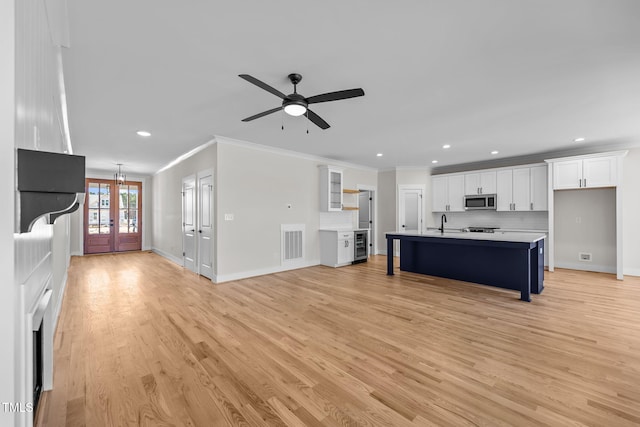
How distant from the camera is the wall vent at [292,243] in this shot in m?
5.82

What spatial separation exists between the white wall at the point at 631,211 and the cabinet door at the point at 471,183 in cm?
249

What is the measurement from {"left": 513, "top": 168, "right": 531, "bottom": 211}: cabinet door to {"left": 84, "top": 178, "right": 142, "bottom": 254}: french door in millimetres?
10848

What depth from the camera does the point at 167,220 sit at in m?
7.62

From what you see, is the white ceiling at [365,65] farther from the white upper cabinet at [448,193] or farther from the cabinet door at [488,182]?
the white upper cabinet at [448,193]

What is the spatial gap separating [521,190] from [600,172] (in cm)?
130

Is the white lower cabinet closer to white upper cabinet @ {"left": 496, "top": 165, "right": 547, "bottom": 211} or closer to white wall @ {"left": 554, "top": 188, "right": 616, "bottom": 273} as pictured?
white upper cabinet @ {"left": 496, "top": 165, "right": 547, "bottom": 211}

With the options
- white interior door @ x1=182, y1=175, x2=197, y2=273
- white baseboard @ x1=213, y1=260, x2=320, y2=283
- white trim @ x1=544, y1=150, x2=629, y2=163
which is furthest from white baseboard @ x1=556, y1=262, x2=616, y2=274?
white interior door @ x1=182, y1=175, x2=197, y2=273

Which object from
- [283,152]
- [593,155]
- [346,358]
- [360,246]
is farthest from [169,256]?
[593,155]

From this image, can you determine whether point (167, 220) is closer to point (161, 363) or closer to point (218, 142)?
point (218, 142)

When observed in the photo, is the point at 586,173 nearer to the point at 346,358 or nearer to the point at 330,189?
the point at 330,189

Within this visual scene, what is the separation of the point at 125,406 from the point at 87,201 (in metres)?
8.71

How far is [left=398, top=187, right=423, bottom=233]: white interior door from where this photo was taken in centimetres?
774

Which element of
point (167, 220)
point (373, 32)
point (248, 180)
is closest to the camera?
→ point (373, 32)

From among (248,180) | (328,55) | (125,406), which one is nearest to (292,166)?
(248,180)
